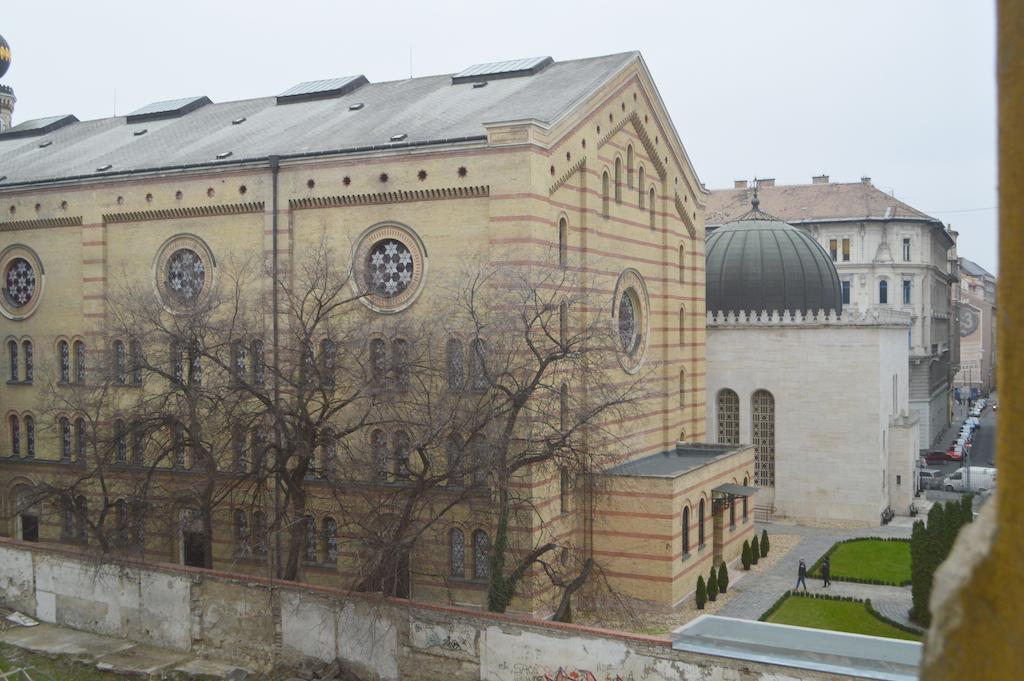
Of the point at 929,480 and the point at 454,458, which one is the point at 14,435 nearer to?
the point at 454,458

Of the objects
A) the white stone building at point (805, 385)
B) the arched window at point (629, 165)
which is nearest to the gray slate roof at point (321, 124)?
the arched window at point (629, 165)

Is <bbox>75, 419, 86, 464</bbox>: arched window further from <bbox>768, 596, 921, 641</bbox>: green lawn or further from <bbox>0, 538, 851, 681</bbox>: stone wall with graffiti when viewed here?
<bbox>768, 596, 921, 641</bbox>: green lawn

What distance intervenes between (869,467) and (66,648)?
30.2 meters

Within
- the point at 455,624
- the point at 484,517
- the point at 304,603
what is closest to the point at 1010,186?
the point at 455,624

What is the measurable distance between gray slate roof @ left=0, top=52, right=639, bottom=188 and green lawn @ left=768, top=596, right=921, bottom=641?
601 inches

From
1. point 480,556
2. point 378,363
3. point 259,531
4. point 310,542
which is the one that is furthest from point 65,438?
point 480,556

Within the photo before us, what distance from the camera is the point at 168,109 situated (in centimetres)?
4116

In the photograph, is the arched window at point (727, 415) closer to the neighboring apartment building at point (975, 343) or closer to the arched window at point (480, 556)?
the arched window at point (480, 556)

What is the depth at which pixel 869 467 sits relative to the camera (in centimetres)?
4162

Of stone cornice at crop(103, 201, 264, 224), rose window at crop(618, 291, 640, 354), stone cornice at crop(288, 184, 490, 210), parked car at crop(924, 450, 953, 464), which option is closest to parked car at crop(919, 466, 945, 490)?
parked car at crop(924, 450, 953, 464)

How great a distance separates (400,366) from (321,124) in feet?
43.8

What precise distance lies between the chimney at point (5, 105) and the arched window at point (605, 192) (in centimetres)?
3626

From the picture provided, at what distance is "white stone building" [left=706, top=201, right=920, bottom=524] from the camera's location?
41.8 metres

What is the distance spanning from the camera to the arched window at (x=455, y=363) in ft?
78.4
